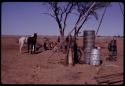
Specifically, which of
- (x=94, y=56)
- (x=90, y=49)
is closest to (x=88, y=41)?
(x=90, y=49)

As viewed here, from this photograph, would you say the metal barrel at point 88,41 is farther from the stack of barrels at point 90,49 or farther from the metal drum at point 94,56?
the metal drum at point 94,56

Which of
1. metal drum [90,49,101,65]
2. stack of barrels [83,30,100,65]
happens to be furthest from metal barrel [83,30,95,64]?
metal drum [90,49,101,65]

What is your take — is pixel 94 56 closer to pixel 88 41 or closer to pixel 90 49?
pixel 90 49

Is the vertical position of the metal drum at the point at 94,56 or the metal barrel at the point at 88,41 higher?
the metal barrel at the point at 88,41

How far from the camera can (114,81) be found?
940cm

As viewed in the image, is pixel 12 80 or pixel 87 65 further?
pixel 87 65

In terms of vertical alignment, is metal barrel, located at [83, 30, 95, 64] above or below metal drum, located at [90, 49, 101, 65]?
above

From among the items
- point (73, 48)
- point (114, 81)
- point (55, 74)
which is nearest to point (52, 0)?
point (73, 48)

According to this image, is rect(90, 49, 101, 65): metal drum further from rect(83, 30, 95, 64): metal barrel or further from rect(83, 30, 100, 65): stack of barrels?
rect(83, 30, 95, 64): metal barrel

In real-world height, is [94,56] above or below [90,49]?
below

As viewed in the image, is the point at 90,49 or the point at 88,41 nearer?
the point at 88,41

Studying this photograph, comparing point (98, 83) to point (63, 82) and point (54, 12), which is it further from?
point (54, 12)

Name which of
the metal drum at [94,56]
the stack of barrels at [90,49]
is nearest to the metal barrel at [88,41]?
the stack of barrels at [90,49]

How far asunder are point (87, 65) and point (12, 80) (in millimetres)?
4511
